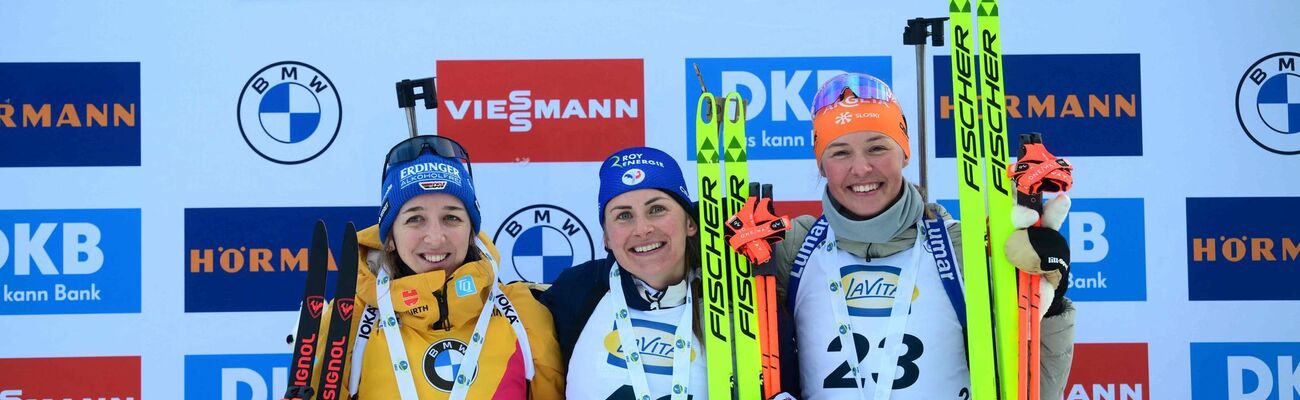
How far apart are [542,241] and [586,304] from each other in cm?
98

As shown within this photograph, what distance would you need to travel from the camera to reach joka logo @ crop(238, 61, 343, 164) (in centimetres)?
373

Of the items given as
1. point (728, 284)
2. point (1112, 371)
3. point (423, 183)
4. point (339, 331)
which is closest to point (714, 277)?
point (728, 284)

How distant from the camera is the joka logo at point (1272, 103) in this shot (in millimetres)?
3795

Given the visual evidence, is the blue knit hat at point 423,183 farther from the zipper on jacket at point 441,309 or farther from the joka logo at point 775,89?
the joka logo at point 775,89

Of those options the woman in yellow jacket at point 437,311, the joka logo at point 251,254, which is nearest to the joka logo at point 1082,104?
the woman in yellow jacket at point 437,311

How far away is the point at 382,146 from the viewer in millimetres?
3738

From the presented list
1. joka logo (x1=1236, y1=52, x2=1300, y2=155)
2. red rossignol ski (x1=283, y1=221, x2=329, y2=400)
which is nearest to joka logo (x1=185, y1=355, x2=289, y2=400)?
red rossignol ski (x1=283, y1=221, x2=329, y2=400)

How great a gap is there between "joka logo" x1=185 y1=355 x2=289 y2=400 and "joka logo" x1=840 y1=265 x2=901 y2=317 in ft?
7.16

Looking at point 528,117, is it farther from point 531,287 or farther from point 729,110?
point 729,110

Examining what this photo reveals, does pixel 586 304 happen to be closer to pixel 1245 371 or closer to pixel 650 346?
pixel 650 346

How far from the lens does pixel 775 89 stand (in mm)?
3756

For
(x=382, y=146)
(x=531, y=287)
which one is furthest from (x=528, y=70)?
(x=531, y=287)

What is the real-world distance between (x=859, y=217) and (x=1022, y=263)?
1.35 feet

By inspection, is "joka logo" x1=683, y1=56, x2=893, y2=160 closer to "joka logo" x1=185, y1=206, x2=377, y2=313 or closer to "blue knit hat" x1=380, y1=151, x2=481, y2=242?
"blue knit hat" x1=380, y1=151, x2=481, y2=242
